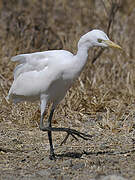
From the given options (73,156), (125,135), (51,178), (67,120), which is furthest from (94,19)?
(51,178)

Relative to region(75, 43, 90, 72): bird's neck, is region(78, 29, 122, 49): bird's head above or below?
above

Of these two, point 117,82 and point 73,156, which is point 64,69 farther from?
point 117,82

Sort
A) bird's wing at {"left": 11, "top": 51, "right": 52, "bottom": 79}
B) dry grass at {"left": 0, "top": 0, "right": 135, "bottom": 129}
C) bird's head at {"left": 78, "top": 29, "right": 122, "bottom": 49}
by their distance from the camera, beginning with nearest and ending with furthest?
1. bird's head at {"left": 78, "top": 29, "right": 122, "bottom": 49}
2. bird's wing at {"left": 11, "top": 51, "right": 52, "bottom": 79}
3. dry grass at {"left": 0, "top": 0, "right": 135, "bottom": 129}

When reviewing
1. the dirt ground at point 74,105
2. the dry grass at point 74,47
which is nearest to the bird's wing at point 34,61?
the dirt ground at point 74,105

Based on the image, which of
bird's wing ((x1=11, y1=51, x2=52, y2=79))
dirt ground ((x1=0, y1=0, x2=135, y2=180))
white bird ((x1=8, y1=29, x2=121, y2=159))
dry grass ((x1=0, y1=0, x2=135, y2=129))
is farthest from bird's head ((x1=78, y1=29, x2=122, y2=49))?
dry grass ((x1=0, y1=0, x2=135, y2=129))

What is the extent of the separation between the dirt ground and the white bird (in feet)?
1.18

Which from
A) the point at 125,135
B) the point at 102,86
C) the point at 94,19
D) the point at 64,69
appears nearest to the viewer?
the point at 64,69

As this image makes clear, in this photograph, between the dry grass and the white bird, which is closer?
the white bird

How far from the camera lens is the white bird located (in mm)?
3564

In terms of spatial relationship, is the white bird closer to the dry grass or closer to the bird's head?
the bird's head

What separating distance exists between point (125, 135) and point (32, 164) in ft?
3.81

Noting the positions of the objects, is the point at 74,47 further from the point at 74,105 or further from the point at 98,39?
the point at 98,39

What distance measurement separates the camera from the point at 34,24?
6.68 meters

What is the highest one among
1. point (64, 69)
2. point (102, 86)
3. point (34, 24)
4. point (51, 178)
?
point (34, 24)
